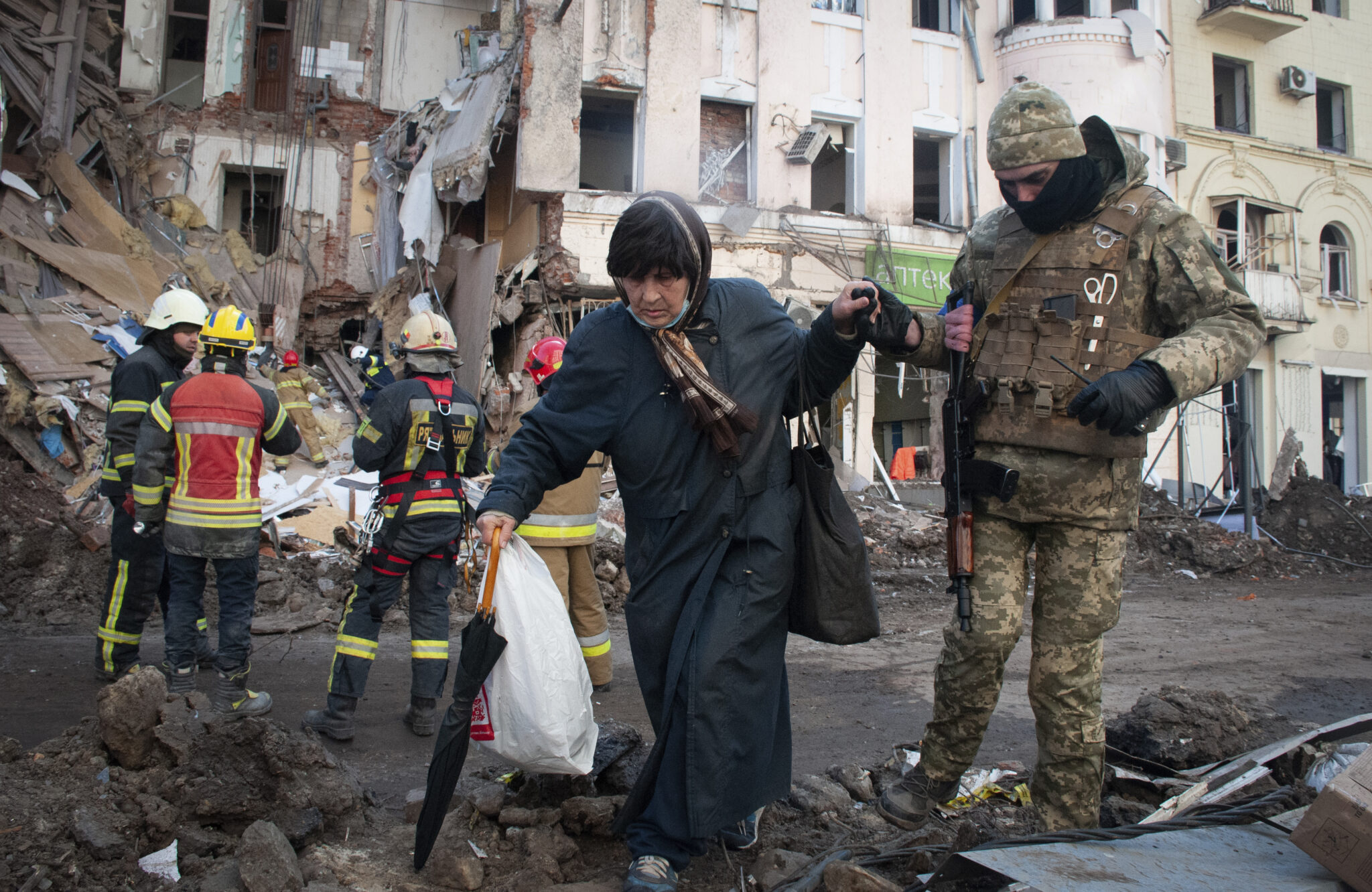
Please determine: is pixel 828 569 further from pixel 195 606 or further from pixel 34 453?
pixel 34 453

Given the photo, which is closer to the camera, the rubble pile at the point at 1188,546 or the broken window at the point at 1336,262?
the rubble pile at the point at 1188,546

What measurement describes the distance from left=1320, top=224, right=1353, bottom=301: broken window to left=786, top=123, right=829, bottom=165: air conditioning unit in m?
13.9

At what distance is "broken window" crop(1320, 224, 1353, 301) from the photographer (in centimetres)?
2203

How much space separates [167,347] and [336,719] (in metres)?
2.56

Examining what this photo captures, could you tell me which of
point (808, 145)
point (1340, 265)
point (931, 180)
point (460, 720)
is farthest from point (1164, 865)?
point (1340, 265)

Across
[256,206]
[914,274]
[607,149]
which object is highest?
[607,149]

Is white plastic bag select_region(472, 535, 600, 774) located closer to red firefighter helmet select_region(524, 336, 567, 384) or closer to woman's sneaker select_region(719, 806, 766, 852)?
woman's sneaker select_region(719, 806, 766, 852)

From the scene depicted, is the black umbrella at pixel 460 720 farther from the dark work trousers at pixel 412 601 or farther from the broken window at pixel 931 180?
the broken window at pixel 931 180

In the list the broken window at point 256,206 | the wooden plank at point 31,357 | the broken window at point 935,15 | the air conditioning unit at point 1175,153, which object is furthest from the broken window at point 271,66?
the air conditioning unit at point 1175,153

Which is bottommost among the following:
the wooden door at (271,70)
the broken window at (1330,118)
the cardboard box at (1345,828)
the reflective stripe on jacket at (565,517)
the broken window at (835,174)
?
the cardboard box at (1345,828)

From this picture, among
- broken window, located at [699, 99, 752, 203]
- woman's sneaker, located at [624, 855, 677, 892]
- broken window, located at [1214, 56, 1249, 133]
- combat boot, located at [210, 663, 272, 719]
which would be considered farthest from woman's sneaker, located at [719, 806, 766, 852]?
broken window, located at [1214, 56, 1249, 133]

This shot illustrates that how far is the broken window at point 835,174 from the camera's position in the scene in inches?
684

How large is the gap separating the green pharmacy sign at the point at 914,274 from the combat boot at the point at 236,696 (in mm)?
13722

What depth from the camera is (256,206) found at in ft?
59.2
